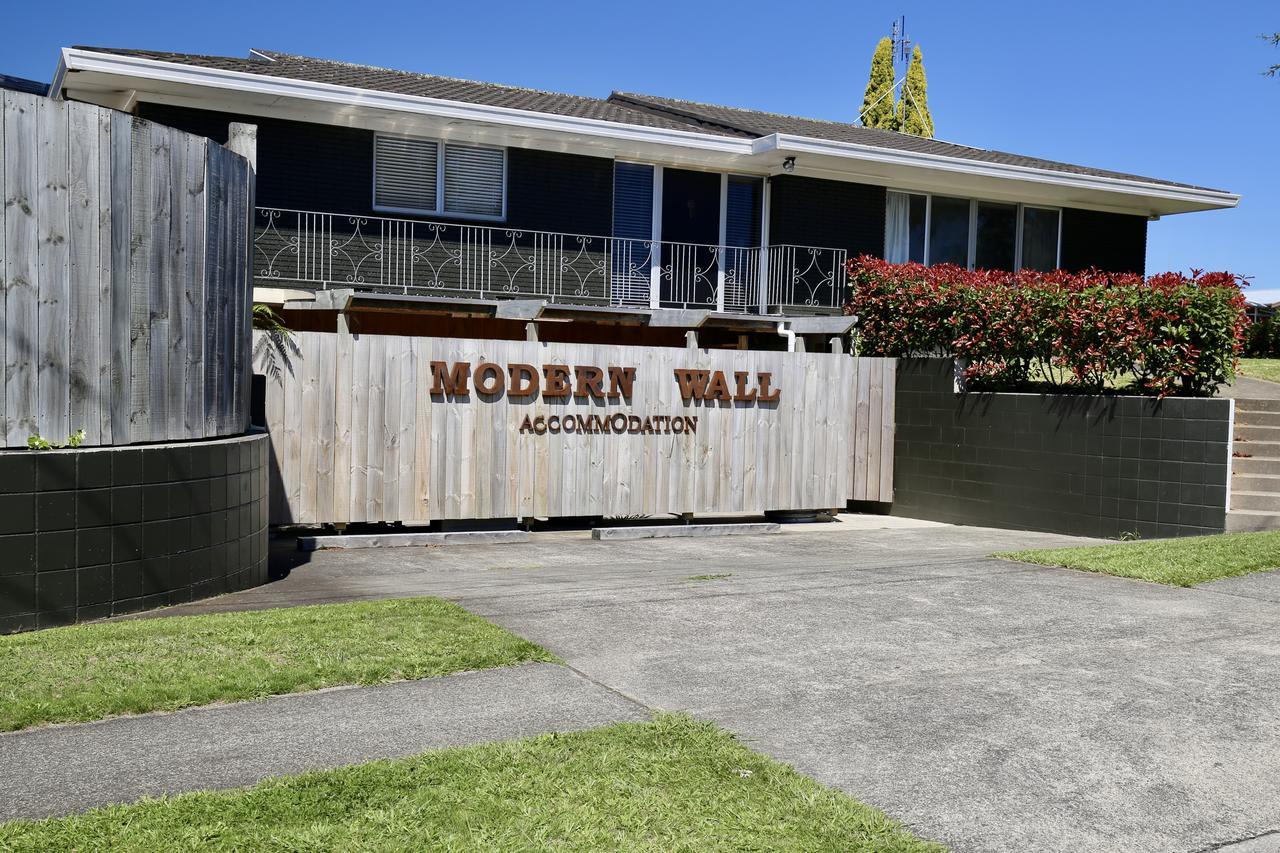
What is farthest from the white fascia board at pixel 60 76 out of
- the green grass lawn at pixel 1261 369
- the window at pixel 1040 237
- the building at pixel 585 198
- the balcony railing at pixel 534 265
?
the green grass lawn at pixel 1261 369

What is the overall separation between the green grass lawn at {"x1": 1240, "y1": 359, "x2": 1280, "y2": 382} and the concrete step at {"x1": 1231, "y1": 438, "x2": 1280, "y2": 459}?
6.01 m

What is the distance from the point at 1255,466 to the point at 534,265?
33.1ft

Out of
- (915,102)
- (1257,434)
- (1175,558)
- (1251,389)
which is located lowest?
(1175,558)

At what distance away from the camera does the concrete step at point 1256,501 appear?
12805 mm

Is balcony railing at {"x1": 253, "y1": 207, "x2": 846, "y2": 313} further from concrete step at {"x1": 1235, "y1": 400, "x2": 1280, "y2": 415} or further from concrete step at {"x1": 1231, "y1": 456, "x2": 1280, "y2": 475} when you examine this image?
concrete step at {"x1": 1231, "y1": 456, "x2": 1280, "y2": 475}

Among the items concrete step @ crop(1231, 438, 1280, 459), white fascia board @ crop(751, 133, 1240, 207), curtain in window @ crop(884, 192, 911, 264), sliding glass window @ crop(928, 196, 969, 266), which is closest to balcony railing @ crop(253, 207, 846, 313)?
curtain in window @ crop(884, 192, 911, 264)

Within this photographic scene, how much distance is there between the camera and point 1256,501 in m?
12.9

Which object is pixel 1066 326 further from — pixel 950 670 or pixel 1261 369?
pixel 1261 369

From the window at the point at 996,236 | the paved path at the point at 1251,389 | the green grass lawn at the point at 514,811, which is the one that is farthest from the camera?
the window at the point at 996,236

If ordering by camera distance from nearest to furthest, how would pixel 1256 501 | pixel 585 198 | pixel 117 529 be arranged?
pixel 117 529
pixel 1256 501
pixel 585 198

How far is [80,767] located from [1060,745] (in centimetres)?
416

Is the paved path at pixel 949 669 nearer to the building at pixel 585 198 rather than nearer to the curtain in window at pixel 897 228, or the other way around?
the building at pixel 585 198

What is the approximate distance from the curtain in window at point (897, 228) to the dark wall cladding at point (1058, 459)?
5.73m

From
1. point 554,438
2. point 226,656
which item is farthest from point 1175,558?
point 226,656
